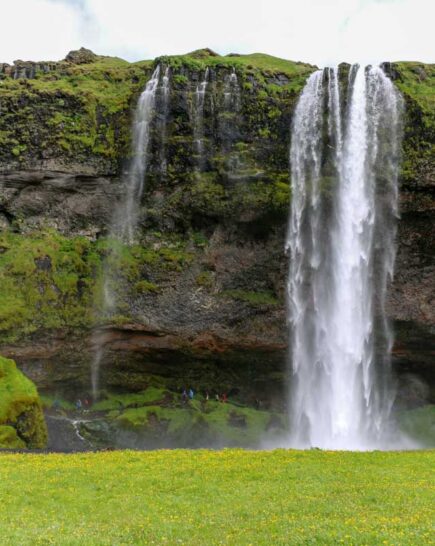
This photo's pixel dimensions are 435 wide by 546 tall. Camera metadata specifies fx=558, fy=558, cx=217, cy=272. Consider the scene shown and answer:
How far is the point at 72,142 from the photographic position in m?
49.2

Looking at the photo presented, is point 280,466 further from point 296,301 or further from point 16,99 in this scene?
point 16,99

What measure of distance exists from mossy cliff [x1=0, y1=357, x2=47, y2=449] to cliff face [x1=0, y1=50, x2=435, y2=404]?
34.1 ft

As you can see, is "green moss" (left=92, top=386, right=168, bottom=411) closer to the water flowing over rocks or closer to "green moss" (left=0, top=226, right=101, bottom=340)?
the water flowing over rocks

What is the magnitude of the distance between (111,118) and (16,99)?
8.59 m

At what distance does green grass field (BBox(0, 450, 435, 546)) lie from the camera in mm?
11805

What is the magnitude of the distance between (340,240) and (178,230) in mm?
14059

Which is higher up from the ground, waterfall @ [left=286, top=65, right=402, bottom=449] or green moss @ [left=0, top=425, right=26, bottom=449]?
waterfall @ [left=286, top=65, right=402, bottom=449]

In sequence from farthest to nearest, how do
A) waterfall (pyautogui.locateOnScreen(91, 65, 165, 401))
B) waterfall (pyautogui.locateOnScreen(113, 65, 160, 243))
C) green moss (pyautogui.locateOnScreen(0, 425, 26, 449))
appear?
waterfall (pyautogui.locateOnScreen(113, 65, 160, 243)) < waterfall (pyautogui.locateOnScreen(91, 65, 165, 401)) < green moss (pyautogui.locateOnScreen(0, 425, 26, 449))

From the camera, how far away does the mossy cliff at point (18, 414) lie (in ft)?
102

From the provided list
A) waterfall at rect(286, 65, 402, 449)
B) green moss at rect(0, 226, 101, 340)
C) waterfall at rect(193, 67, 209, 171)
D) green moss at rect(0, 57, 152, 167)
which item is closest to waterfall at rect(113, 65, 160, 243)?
green moss at rect(0, 57, 152, 167)

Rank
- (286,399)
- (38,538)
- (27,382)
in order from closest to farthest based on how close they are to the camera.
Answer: (38,538) < (27,382) < (286,399)

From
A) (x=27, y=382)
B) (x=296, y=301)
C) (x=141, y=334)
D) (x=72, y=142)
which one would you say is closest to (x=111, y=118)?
(x=72, y=142)

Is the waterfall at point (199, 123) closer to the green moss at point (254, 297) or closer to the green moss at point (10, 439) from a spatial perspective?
the green moss at point (254, 297)

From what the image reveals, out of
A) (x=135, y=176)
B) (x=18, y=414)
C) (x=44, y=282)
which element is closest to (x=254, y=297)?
(x=135, y=176)
